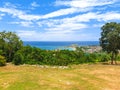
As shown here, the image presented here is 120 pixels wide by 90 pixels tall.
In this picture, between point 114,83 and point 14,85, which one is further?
point 114,83

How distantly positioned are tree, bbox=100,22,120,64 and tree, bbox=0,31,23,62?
51.9 feet

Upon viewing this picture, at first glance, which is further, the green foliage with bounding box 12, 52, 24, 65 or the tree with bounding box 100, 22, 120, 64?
the green foliage with bounding box 12, 52, 24, 65

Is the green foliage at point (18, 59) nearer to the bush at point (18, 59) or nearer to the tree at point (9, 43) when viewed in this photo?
the bush at point (18, 59)

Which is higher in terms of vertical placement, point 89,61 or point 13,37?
point 13,37

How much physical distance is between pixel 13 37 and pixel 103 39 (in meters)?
16.2

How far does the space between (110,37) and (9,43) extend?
18353 millimetres

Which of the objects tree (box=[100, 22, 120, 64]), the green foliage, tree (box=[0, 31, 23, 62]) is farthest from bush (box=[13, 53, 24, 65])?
tree (box=[100, 22, 120, 64])

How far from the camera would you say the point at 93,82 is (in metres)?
24.4

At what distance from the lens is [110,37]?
4131cm

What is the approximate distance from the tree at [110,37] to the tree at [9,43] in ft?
51.9

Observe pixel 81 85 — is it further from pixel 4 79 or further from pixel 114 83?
pixel 4 79

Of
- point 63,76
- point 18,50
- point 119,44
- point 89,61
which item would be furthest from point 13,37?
point 63,76

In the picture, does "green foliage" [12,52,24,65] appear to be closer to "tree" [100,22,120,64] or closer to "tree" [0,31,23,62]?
"tree" [0,31,23,62]

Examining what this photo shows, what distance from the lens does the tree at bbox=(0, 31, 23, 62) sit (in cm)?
4625
